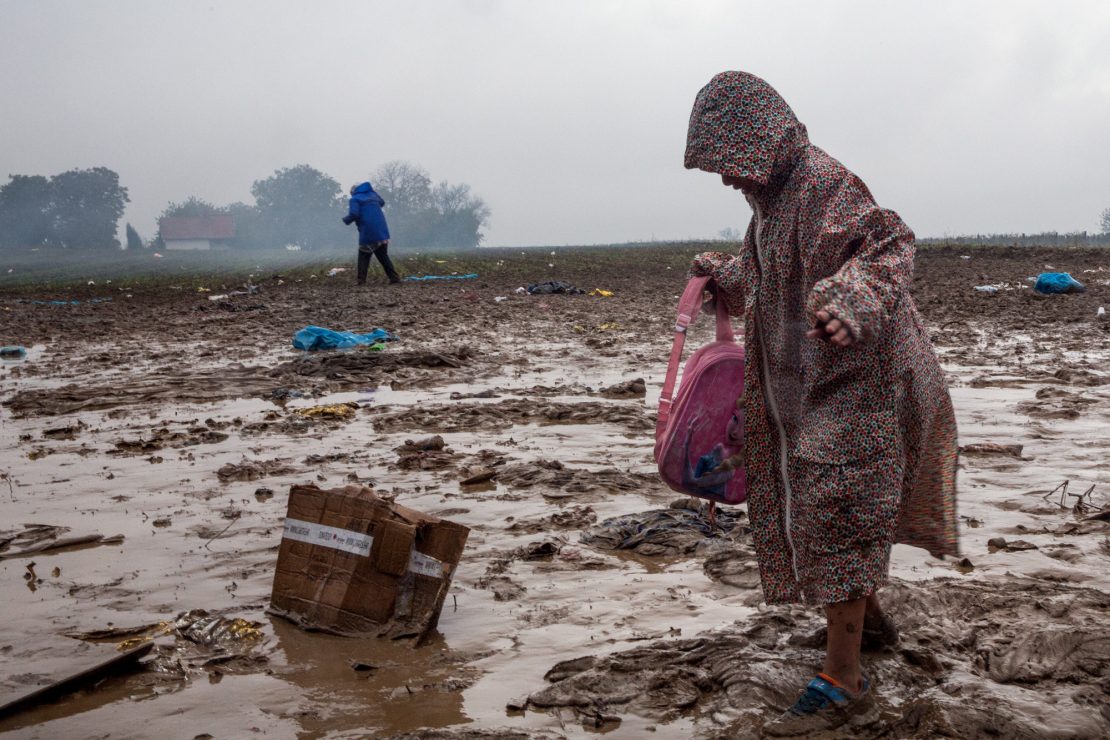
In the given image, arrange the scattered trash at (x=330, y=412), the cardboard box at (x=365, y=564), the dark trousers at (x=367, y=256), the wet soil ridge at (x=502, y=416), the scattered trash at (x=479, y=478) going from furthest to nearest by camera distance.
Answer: the dark trousers at (x=367, y=256), the scattered trash at (x=330, y=412), the wet soil ridge at (x=502, y=416), the scattered trash at (x=479, y=478), the cardboard box at (x=365, y=564)

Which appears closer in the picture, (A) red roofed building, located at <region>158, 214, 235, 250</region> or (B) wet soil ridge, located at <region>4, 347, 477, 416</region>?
(B) wet soil ridge, located at <region>4, 347, 477, 416</region>

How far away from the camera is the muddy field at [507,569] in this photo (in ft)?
8.96

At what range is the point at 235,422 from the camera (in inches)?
274

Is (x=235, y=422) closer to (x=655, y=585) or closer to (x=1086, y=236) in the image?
(x=655, y=585)

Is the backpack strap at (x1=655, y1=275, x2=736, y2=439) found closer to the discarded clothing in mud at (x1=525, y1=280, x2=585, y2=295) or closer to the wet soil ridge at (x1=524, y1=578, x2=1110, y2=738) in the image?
the wet soil ridge at (x1=524, y1=578, x2=1110, y2=738)

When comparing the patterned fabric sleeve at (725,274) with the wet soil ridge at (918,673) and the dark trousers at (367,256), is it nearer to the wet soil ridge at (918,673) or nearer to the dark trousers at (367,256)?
the wet soil ridge at (918,673)

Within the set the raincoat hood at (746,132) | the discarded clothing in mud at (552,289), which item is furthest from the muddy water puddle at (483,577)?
the discarded clothing in mud at (552,289)

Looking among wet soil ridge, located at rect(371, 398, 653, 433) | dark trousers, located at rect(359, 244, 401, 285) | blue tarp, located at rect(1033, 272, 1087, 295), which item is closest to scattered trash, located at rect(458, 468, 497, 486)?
wet soil ridge, located at rect(371, 398, 653, 433)

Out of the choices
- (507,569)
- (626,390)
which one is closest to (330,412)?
(626,390)

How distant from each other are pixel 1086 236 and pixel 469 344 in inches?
1337

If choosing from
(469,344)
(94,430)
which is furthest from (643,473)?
(469,344)

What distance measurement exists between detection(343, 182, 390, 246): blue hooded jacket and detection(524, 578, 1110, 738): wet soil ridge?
55.5ft

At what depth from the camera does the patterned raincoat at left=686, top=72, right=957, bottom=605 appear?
2.54 m

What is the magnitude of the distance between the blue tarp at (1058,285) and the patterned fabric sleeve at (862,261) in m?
13.3
